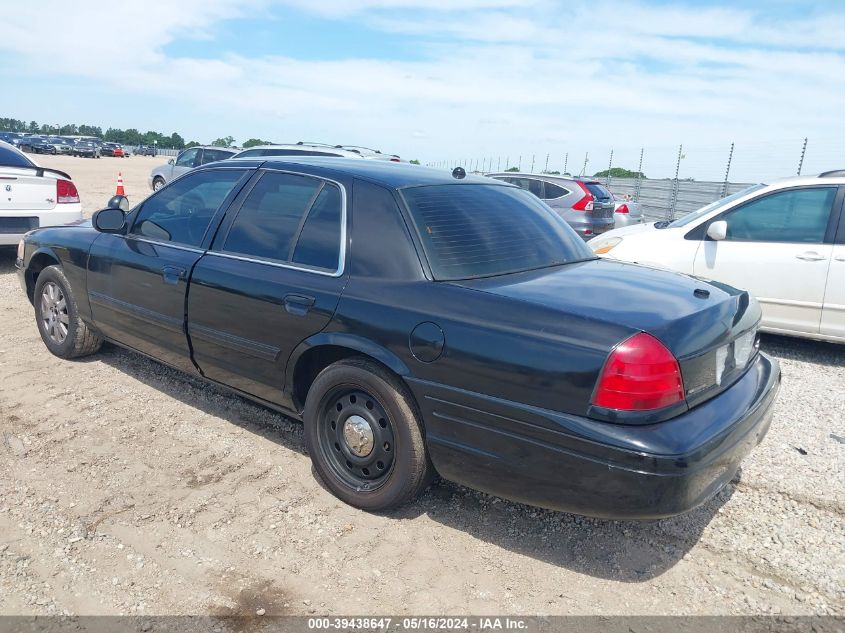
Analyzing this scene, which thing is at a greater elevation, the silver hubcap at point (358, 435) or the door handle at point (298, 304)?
the door handle at point (298, 304)

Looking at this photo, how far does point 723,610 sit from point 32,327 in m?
5.75

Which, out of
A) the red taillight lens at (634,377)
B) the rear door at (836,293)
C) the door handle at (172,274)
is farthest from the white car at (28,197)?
the rear door at (836,293)

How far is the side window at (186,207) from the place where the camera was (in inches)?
158

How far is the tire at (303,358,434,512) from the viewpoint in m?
2.96

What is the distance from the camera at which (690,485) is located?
251cm

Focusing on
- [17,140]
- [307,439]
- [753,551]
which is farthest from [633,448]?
[17,140]

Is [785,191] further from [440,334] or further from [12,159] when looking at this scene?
[12,159]

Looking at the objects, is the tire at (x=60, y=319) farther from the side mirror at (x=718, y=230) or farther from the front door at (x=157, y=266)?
the side mirror at (x=718, y=230)

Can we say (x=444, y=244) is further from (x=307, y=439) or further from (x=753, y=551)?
(x=753, y=551)

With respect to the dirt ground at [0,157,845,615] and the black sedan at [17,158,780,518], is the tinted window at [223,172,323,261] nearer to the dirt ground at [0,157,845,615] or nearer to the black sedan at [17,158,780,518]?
the black sedan at [17,158,780,518]

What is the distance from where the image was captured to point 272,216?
3.66m

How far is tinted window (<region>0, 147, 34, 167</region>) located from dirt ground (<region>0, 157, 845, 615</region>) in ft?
15.9

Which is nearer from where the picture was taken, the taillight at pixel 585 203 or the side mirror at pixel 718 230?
the side mirror at pixel 718 230

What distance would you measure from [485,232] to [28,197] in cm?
647
